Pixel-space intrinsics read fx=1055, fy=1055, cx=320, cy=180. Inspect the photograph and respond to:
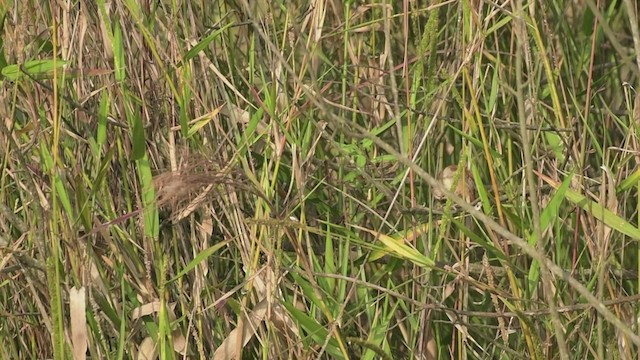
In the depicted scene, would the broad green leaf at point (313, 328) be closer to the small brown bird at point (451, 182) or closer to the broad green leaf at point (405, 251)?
the broad green leaf at point (405, 251)

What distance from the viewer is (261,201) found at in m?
1.16

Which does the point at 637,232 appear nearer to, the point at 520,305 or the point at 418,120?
the point at 520,305

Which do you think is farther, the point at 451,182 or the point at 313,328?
the point at 451,182

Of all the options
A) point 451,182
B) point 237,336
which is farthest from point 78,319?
point 451,182

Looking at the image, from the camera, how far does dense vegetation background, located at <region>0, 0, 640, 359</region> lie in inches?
43.9

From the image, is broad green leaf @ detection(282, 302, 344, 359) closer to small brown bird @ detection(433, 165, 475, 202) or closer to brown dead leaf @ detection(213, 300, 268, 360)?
brown dead leaf @ detection(213, 300, 268, 360)

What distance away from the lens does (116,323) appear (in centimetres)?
119

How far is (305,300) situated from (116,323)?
0.72 ft

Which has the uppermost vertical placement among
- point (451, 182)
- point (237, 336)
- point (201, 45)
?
point (201, 45)

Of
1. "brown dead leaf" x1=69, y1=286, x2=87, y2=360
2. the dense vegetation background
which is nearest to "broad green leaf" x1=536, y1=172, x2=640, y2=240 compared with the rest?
the dense vegetation background

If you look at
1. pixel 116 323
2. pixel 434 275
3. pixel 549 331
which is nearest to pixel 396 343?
pixel 434 275

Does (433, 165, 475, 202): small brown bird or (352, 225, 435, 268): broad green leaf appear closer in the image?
(352, 225, 435, 268): broad green leaf

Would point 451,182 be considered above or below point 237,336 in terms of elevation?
above

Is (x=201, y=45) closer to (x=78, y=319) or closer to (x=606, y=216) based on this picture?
(x=78, y=319)
